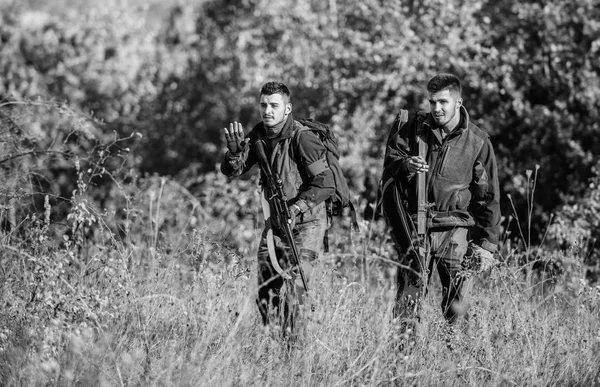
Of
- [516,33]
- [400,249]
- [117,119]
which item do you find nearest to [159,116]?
[117,119]

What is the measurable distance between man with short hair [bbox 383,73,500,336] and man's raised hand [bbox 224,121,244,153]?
2.85 feet

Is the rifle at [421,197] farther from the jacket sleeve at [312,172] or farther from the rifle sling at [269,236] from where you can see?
the rifle sling at [269,236]

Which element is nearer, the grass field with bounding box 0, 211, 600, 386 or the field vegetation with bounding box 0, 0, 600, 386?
the grass field with bounding box 0, 211, 600, 386

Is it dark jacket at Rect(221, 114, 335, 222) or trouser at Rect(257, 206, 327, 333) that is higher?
dark jacket at Rect(221, 114, 335, 222)

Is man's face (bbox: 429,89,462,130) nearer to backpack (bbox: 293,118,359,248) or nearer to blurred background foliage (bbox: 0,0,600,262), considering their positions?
backpack (bbox: 293,118,359,248)

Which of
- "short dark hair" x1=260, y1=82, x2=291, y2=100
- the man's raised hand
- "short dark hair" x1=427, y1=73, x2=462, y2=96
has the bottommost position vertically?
the man's raised hand

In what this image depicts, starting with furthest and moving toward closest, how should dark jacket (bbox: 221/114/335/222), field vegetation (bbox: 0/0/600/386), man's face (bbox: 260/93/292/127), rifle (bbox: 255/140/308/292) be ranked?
man's face (bbox: 260/93/292/127) → dark jacket (bbox: 221/114/335/222) → rifle (bbox: 255/140/308/292) → field vegetation (bbox: 0/0/600/386)

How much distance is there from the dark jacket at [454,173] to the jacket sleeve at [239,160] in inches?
33.0

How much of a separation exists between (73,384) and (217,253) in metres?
1.36

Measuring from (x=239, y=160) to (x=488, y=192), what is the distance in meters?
1.48

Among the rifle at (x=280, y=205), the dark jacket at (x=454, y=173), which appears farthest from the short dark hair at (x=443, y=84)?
Answer: the rifle at (x=280, y=205)

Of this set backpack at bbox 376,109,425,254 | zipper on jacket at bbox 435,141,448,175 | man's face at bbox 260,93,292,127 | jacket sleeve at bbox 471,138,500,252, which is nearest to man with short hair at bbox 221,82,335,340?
man's face at bbox 260,93,292,127

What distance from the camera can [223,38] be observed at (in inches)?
784

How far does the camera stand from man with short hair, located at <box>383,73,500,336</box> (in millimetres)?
5156
